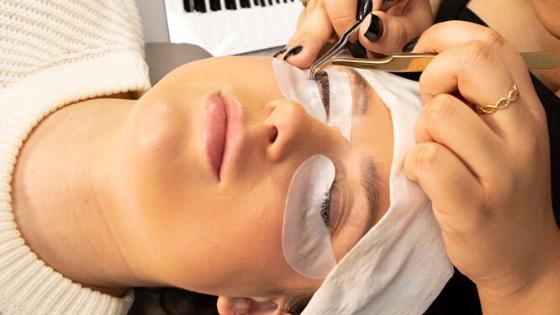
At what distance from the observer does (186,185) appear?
59 centimetres

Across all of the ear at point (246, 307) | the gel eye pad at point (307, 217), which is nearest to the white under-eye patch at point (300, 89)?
the gel eye pad at point (307, 217)

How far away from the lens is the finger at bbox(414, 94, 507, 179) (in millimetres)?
568

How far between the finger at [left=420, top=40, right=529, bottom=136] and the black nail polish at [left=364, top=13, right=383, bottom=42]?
8.4 inches

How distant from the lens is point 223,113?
62cm

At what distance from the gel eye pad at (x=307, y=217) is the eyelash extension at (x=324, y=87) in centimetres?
14

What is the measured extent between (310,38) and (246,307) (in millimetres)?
668

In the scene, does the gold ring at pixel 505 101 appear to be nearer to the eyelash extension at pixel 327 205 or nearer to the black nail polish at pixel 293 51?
the eyelash extension at pixel 327 205

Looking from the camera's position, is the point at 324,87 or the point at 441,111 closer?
the point at 441,111

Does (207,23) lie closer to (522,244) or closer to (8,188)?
(8,188)

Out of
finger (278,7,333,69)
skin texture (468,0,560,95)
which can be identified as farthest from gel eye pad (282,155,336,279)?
skin texture (468,0,560,95)

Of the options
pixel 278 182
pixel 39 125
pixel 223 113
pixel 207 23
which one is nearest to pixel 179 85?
pixel 223 113

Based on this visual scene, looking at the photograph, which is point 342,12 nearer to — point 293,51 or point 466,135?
point 293,51

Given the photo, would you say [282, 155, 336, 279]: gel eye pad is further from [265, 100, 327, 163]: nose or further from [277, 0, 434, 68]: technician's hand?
[277, 0, 434, 68]: technician's hand

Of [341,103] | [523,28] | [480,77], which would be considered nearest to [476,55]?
[480,77]
